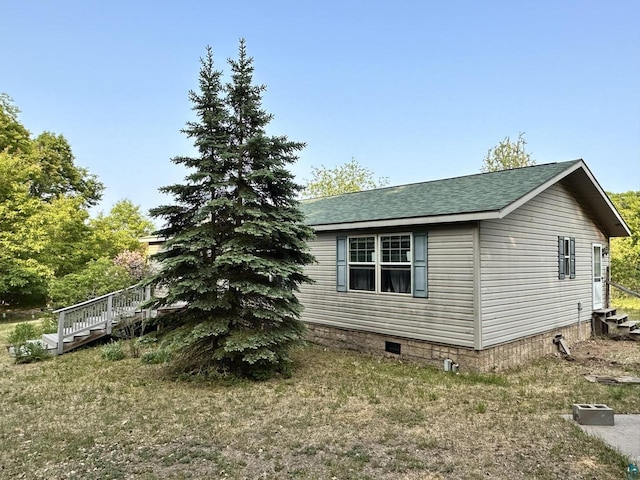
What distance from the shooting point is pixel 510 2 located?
16266mm

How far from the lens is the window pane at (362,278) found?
30.7 ft

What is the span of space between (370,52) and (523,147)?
17.8 metres

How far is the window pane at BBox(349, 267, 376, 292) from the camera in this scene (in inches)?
369

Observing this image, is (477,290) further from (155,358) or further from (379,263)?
(155,358)

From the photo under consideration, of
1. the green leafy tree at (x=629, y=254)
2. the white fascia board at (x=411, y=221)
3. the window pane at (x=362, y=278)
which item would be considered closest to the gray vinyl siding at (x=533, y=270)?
the white fascia board at (x=411, y=221)

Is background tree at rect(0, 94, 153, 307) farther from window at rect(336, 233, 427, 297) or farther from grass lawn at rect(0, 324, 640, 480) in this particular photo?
window at rect(336, 233, 427, 297)

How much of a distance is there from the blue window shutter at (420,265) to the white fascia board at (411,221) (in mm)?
431

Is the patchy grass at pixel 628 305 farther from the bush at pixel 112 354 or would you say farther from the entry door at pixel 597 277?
the bush at pixel 112 354

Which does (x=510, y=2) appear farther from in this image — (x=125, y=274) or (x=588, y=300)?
(x=125, y=274)

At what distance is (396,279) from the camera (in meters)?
8.92

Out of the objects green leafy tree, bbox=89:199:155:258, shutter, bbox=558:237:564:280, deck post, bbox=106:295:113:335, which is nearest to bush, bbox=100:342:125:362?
deck post, bbox=106:295:113:335

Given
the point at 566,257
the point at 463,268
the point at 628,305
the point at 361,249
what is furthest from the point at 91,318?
the point at 628,305

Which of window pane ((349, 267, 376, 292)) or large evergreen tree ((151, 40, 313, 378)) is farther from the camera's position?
window pane ((349, 267, 376, 292))

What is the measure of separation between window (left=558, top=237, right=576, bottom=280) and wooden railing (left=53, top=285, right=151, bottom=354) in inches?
414
